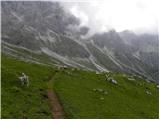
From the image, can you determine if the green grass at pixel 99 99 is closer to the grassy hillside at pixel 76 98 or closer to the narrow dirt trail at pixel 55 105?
the grassy hillside at pixel 76 98

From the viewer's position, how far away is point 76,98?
208 ft

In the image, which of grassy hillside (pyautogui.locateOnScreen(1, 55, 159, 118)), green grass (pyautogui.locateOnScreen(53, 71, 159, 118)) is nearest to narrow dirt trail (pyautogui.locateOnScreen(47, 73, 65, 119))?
grassy hillside (pyautogui.locateOnScreen(1, 55, 159, 118))

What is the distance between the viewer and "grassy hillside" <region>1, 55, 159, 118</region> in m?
52.4

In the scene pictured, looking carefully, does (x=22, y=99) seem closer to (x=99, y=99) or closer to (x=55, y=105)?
(x=55, y=105)

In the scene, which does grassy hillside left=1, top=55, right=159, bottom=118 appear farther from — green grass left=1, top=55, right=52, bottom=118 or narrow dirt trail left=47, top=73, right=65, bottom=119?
narrow dirt trail left=47, top=73, right=65, bottom=119

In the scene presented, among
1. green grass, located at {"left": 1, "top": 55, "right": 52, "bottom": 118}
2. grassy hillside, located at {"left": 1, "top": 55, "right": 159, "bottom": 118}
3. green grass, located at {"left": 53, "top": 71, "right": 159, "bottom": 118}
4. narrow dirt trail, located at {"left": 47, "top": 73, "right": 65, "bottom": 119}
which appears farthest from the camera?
green grass, located at {"left": 53, "top": 71, "right": 159, "bottom": 118}

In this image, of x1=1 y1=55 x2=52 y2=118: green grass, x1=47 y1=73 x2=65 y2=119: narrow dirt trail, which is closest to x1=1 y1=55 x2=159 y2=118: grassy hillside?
x1=1 y1=55 x2=52 y2=118: green grass

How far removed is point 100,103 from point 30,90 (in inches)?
486

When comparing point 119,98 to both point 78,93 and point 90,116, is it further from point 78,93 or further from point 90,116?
point 90,116

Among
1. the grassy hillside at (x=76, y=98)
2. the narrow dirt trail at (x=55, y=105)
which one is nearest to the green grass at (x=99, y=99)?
the grassy hillside at (x=76, y=98)

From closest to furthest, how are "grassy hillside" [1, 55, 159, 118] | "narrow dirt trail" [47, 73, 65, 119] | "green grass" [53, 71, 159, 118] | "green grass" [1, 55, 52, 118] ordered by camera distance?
1. "green grass" [1, 55, 52, 118]
2. "narrow dirt trail" [47, 73, 65, 119]
3. "grassy hillside" [1, 55, 159, 118]
4. "green grass" [53, 71, 159, 118]

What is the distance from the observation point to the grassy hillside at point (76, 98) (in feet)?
172

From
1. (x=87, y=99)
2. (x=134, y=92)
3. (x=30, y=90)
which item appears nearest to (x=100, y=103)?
(x=87, y=99)

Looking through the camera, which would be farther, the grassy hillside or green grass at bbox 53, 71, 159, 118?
green grass at bbox 53, 71, 159, 118
